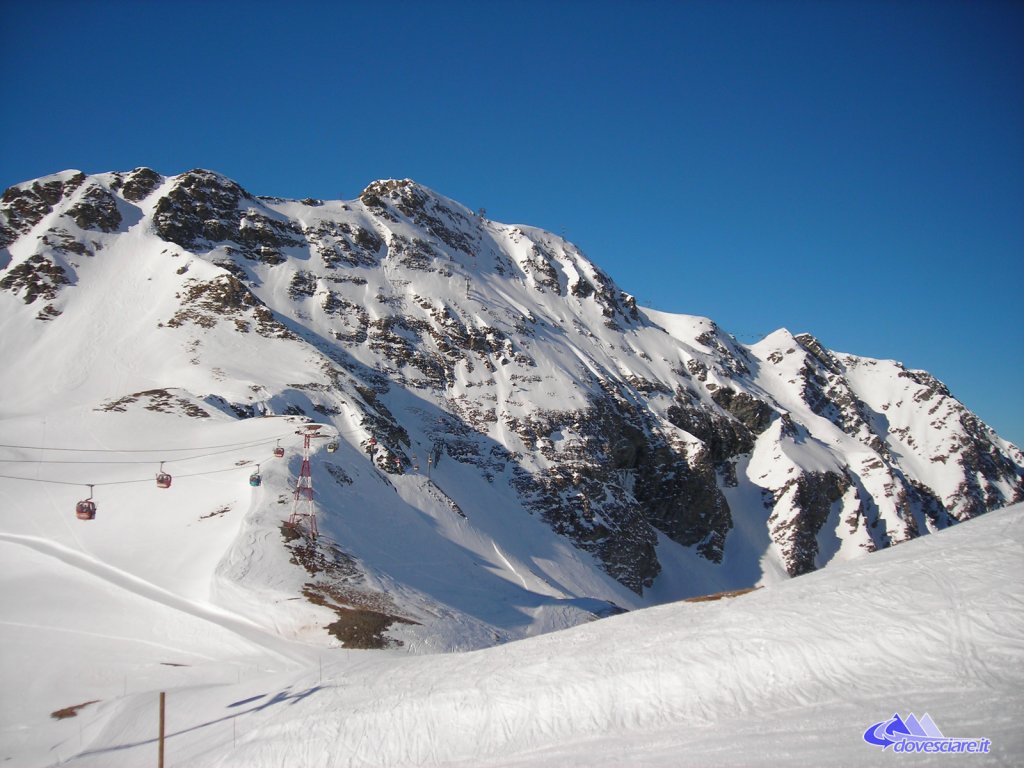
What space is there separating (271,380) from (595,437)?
157 ft

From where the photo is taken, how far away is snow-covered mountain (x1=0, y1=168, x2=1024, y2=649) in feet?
142

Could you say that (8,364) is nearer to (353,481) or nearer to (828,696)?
(353,481)

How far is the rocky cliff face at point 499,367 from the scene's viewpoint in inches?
3516

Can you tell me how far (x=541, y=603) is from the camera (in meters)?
52.6

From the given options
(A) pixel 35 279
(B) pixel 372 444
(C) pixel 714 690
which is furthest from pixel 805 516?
(A) pixel 35 279

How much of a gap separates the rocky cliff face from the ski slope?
50174 mm

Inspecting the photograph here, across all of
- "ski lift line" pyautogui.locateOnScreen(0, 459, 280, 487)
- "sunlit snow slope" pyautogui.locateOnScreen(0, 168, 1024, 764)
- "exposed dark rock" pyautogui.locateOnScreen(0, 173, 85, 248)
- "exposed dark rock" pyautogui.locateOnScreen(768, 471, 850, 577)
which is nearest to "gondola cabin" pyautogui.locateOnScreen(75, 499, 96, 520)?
"sunlit snow slope" pyautogui.locateOnScreen(0, 168, 1024, 764)

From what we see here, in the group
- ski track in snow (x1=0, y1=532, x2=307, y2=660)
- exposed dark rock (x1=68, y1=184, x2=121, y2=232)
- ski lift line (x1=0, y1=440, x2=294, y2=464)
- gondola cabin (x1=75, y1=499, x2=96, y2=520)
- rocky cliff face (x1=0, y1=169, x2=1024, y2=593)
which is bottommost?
ski track in snow (x1=0, y1=532, x2=307, y2=660)

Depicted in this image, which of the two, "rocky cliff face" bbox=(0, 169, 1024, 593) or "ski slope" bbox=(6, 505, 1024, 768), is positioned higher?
"rocky cliff face" bbox=(0, 169, 1024, 593)

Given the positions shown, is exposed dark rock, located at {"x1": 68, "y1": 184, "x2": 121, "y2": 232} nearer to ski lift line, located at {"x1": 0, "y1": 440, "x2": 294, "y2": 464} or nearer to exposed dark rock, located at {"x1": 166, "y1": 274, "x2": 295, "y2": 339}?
exposed dark rock, located at {"x1": 166, "y1": 274, "x2": 295, "y2": 339}

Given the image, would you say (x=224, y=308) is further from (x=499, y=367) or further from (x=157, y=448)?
(x=499, y=367)

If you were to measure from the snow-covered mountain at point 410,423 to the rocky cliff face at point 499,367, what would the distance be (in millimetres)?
480

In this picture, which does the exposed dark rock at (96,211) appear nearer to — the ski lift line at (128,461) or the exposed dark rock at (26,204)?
the exposed dark rock at (26,204)

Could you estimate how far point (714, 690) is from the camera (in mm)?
13609
